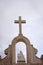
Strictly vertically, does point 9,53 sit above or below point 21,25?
below

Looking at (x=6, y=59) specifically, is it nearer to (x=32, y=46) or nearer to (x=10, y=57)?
(x=10, y=57)

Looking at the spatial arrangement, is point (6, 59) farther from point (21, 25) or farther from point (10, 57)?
point (21, 25)

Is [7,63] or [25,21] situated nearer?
[7,63]

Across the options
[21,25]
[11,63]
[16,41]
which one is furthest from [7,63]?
[21,25]

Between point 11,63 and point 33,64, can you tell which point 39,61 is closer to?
point 33,64

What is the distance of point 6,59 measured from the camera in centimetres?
1983

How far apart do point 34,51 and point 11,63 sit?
1.87m

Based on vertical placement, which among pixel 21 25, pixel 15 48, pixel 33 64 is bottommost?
pixel 33 64

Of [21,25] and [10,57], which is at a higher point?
[21,25]

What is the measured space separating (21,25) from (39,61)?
3.06 metres

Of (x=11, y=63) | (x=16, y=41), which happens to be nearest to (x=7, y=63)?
(x=11, y=63)

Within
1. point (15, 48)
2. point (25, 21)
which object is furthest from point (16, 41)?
point (25, 21)

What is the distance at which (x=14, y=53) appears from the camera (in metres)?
20.0

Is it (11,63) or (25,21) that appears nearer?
(11,63)
